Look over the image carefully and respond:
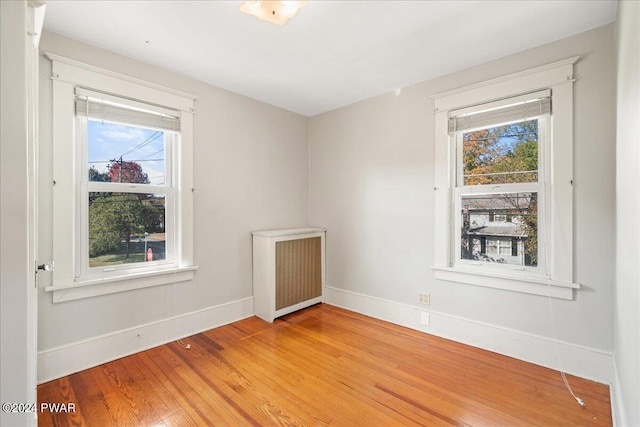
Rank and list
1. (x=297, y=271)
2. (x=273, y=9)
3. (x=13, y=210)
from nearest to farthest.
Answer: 1. (x=13, y=210)
2. (x=273, y=9)
3. (x=297, y=271)

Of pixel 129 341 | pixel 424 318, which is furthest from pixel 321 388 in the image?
pixel 129 341

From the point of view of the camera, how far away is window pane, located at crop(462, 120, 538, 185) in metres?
2.34

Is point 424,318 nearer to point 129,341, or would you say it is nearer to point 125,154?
point 129,341

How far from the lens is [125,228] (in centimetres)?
245

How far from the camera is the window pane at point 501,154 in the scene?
7.67ft

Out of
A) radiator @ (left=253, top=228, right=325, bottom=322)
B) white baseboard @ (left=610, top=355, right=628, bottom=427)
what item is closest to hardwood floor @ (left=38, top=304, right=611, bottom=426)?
white baseboard @ (left=610, top=355, right=628, bottom=427)

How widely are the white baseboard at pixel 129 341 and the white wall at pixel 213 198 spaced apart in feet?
0.06

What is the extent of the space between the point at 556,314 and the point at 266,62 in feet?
10.2

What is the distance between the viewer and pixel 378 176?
323 cm

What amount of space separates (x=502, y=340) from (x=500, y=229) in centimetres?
94

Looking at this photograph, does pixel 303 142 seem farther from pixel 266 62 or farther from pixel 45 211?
pixel 45 211

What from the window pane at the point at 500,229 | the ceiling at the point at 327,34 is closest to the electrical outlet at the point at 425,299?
the window pane at the point at 500,229

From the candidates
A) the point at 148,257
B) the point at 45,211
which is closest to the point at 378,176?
the point at 148,257

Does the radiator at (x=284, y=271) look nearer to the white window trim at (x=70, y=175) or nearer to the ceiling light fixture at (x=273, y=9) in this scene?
the white window trim at (x=70, y=175)
